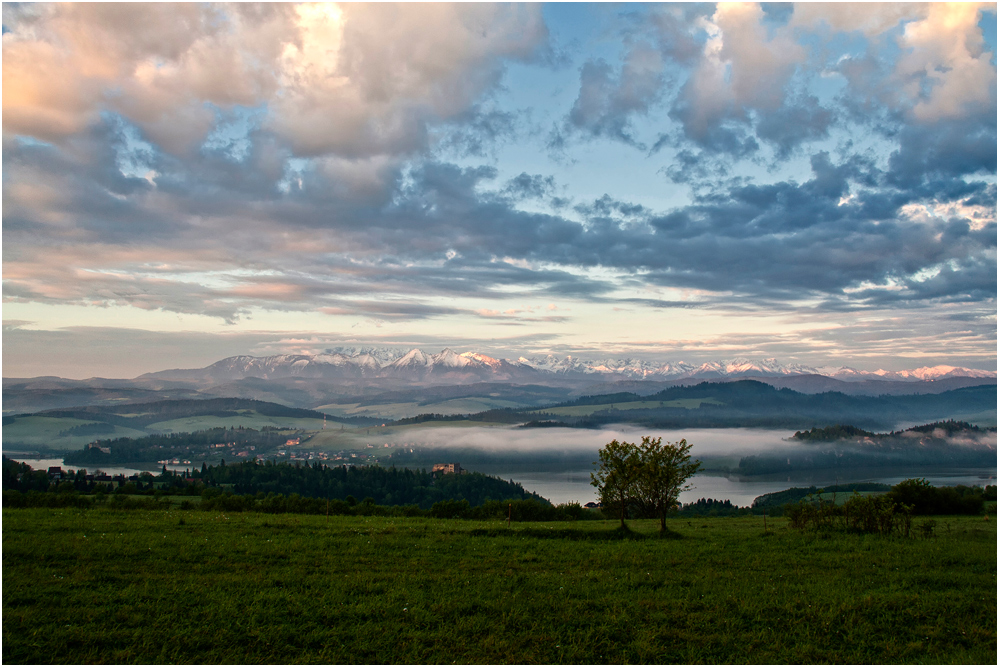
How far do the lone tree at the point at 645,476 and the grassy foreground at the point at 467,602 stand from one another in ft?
29.6

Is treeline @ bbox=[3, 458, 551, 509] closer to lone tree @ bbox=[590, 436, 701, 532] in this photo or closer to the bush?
the bush

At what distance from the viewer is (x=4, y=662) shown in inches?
389

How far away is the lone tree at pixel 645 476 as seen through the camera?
30562mm

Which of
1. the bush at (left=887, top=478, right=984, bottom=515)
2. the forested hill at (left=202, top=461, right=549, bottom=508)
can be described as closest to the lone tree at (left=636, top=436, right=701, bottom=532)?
the bush at (left=887, top=478, right=984, bottom=515)

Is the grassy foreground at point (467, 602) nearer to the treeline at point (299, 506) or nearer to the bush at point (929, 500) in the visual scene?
the treeline at point (299, 506)

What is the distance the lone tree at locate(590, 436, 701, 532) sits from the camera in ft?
100

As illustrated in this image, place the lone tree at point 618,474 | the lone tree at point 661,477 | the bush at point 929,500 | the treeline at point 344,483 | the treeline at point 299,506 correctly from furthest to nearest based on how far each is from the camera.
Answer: the treeline at point 344,483
the bush at point 929,500
the treeline at point 299,506
the lone tree at point 618,474
the lone tree at point 661,477

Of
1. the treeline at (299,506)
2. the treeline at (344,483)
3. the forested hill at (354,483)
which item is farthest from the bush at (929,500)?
the forested hill at (354,483)

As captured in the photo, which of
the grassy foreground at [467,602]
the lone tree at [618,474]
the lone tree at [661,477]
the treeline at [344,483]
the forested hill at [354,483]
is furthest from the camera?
the forested hill at [354,483]

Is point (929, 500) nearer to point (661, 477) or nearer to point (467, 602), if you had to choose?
point (661, 477)

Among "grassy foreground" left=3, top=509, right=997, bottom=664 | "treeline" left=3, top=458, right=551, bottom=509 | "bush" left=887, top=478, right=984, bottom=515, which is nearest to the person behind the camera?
"grassy foreground" left=3, top=509, right=997, bottom=664

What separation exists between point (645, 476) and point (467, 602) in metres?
19.4

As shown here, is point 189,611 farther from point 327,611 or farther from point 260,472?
point 260,472

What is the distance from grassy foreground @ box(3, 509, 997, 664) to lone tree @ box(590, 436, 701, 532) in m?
9.03
